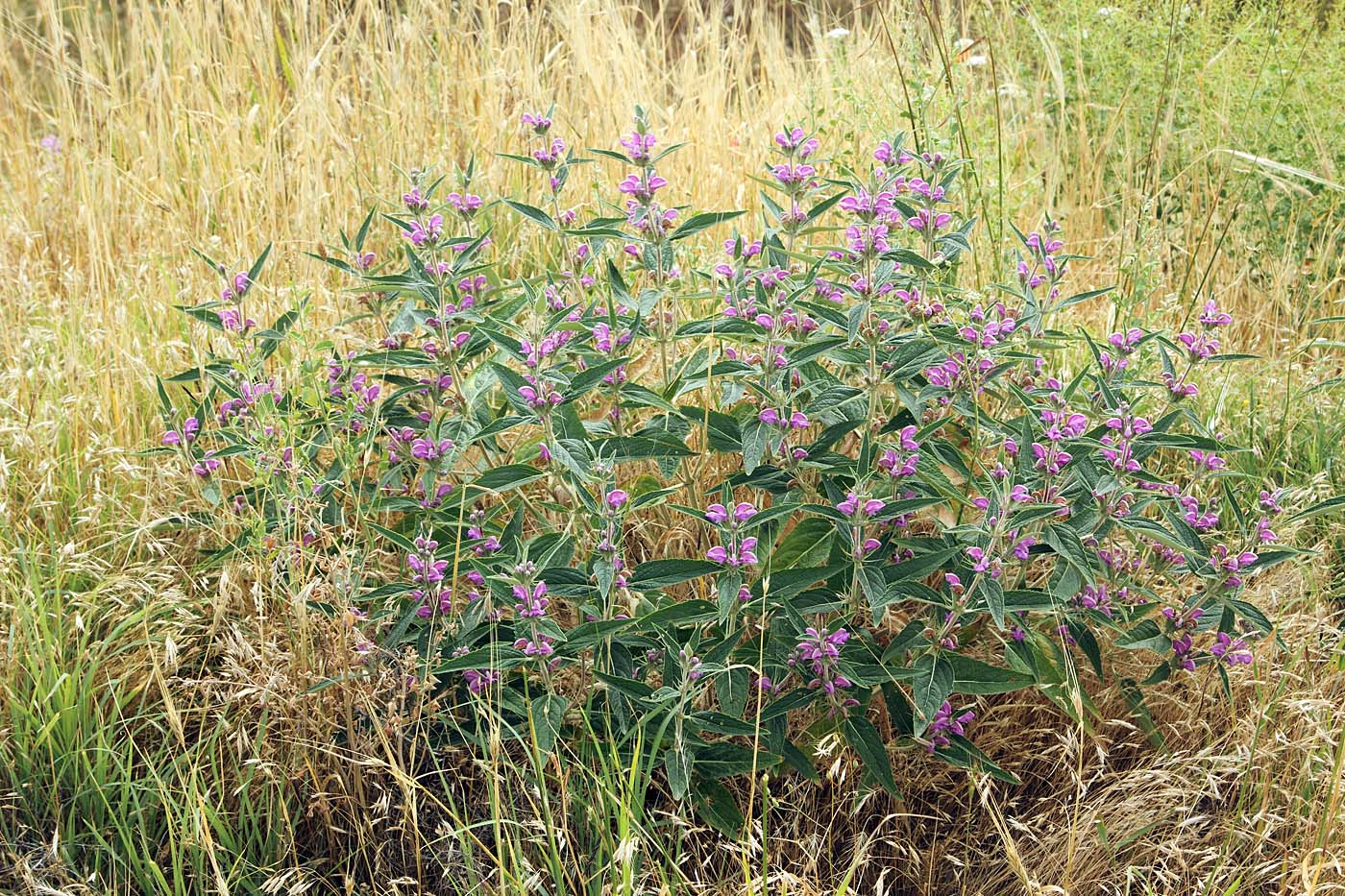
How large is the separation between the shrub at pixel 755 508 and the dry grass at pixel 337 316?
136mm

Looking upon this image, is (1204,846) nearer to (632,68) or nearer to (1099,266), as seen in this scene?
(1099,266)

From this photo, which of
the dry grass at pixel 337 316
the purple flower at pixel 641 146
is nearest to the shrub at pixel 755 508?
the purple flower at pixel 641 146

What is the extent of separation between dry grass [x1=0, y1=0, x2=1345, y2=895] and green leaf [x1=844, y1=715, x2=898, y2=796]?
8 cm

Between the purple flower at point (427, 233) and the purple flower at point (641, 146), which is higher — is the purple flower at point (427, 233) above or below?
below

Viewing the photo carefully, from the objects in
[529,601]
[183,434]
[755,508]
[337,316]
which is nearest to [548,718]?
[529,601]

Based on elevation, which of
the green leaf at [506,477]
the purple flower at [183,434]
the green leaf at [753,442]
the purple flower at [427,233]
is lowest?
the purple flower at [183,434]

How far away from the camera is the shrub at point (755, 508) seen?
175 cm

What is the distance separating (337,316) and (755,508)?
1.37 meters

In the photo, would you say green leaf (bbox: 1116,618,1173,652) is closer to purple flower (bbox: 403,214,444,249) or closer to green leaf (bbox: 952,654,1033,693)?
green leaf (bbox: 952,654,1033,693)

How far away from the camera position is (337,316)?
2805mm

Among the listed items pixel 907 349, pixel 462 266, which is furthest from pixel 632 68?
pixel 907 349

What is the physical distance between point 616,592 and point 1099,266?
2.44 metres

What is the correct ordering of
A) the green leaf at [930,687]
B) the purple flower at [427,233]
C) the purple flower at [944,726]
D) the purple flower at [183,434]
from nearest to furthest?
the green leaf at [930,687], the purple flower at [944,726], the purple flower at [427,233], the purple flower at [183,434]

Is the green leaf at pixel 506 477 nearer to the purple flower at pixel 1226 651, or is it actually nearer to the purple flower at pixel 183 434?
the purple flower at pixel 183 434
